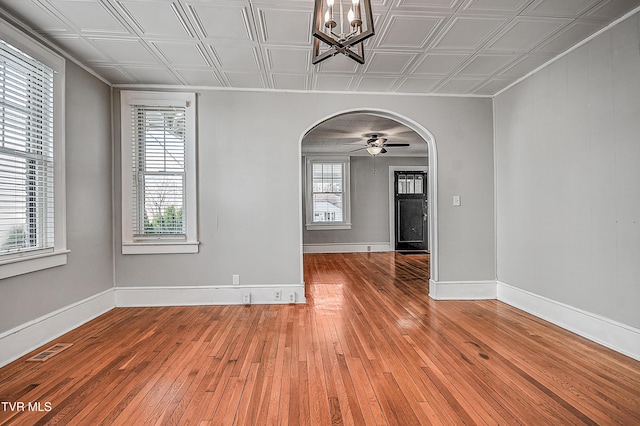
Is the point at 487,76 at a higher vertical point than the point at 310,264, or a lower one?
higher

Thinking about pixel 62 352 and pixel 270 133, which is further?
pixel 270 133

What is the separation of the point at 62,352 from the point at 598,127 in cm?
489

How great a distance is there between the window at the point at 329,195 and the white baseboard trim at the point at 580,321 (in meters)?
4.89

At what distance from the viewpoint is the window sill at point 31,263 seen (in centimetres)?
238

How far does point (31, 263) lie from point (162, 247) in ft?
4.23

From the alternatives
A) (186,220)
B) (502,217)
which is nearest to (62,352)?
(186,220)

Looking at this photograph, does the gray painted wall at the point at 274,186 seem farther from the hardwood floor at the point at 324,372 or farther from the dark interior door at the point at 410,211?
the dark interior door at the point at 410,211

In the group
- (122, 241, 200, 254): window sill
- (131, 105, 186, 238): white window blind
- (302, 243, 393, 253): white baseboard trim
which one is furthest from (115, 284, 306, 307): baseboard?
(302, 243, 393, 253): white baseboard trim

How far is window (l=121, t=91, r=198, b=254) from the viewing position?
149 inches

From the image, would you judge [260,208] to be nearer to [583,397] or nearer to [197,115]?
[197,115]

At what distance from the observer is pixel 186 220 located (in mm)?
3844

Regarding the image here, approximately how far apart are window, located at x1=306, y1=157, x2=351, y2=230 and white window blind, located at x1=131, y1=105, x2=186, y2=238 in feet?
15.3

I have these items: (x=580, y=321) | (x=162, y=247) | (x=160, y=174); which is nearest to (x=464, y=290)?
(x=580, y=321)

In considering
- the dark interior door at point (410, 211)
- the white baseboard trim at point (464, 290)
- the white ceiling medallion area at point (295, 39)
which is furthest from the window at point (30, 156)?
the dark interior door at point (410, 211)
